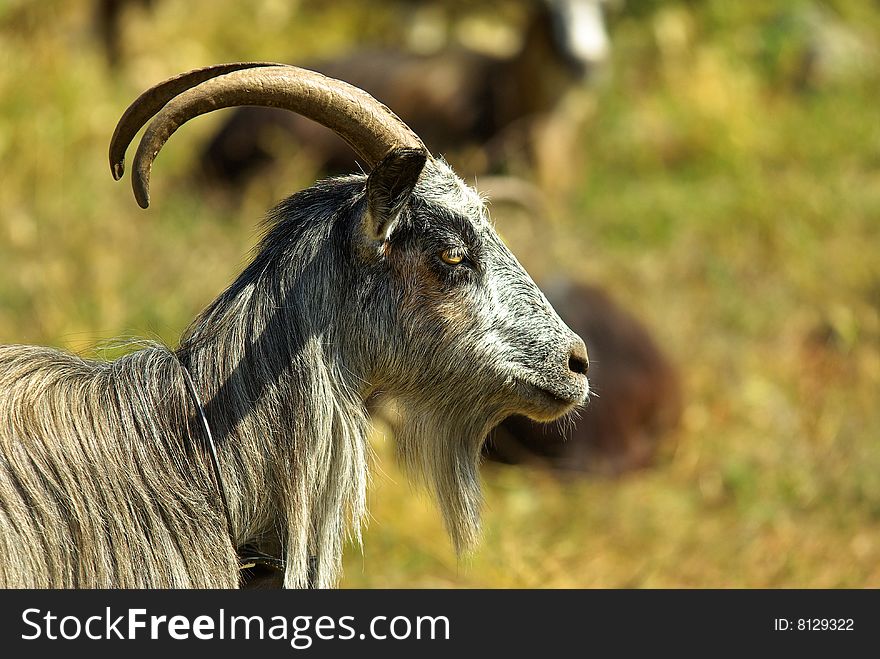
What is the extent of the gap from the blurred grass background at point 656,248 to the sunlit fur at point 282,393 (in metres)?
0.53

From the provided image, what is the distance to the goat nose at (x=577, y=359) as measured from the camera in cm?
309

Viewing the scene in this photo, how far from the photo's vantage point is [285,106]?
9.16 ft

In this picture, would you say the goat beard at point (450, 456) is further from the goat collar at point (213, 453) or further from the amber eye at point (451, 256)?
the goat collar at point (213, 453)

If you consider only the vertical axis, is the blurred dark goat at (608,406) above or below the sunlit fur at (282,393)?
above

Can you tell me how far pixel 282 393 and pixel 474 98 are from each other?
24.2 feet

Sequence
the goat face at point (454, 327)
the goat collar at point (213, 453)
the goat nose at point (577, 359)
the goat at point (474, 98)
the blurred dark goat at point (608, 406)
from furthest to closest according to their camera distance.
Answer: the goat at point (474, 98), the blurred dark goat at point (608, 406), the goat nose at point (577, 359), the goat face at point (454, 327), the goat collar at point (213, 453)

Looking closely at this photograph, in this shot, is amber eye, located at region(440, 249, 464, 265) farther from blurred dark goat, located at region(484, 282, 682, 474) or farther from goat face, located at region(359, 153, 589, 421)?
blurred dark goat, located at region(484, 282, 682, 474)

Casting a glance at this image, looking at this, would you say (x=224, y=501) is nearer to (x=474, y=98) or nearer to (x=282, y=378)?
(x=282, y=378)

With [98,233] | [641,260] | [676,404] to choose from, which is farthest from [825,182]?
[98,233]

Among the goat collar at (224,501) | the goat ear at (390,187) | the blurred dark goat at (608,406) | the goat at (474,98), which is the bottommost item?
the goat collar at (224,501)

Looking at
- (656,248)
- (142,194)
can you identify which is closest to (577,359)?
(142,194)

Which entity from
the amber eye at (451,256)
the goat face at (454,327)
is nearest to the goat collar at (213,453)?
the goat face at (454,327)

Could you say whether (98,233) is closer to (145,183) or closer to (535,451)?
(535,451)
